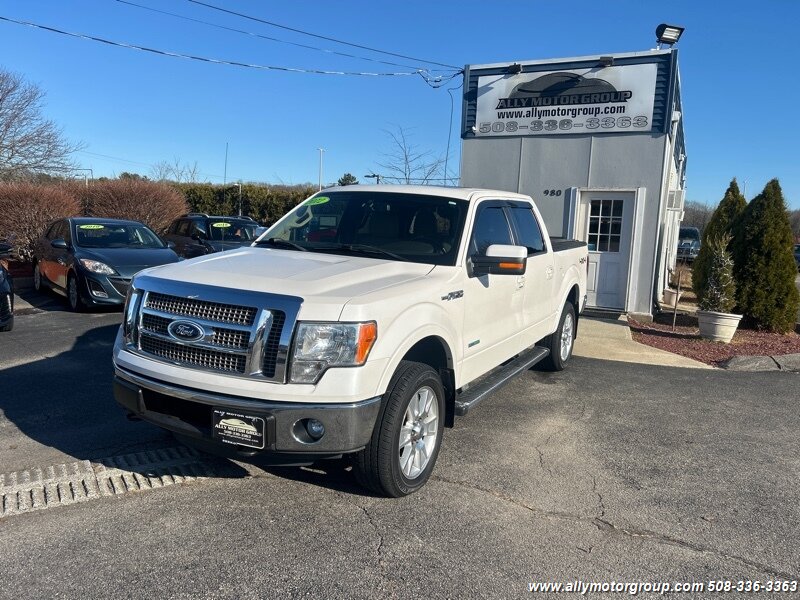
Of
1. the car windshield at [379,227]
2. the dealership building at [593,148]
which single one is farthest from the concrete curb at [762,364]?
the car windshield at [379,227]

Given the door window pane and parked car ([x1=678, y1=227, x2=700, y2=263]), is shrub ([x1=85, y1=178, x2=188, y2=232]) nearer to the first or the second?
the door window pane

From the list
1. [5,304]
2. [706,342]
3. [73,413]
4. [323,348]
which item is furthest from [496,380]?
[5,304]

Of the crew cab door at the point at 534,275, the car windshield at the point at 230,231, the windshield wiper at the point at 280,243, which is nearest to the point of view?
the windshield wiper at the point at 280,243

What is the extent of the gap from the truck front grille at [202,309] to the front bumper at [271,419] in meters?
0.41

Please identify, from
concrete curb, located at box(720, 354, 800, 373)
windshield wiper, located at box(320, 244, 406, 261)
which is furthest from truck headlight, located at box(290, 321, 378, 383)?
concrete curb, located at box(720, 354, 800, 373)

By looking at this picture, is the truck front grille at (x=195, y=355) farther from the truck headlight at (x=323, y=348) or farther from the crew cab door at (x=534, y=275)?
the crew cab door at (x=534, y=275)

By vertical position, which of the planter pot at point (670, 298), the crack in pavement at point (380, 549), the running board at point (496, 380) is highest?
the planter pot at point (670, 298)

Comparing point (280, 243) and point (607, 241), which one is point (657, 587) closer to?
point (280, 243)

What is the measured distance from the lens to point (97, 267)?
9789 millimetres

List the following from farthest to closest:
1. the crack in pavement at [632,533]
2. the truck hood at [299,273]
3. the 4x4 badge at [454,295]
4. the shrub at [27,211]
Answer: the shrub at [27,211] < the 4x4 badge at [454,295] < the truck hood at [299,273] < the crack in pavement at [632,533]

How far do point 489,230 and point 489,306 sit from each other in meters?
0.69

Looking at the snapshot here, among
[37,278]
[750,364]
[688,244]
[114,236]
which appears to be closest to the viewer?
[750,364]

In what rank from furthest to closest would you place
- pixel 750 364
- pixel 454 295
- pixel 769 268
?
pixel 769 268 → pixel 750 364 → pixel 454 295

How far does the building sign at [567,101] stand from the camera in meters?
11.0
